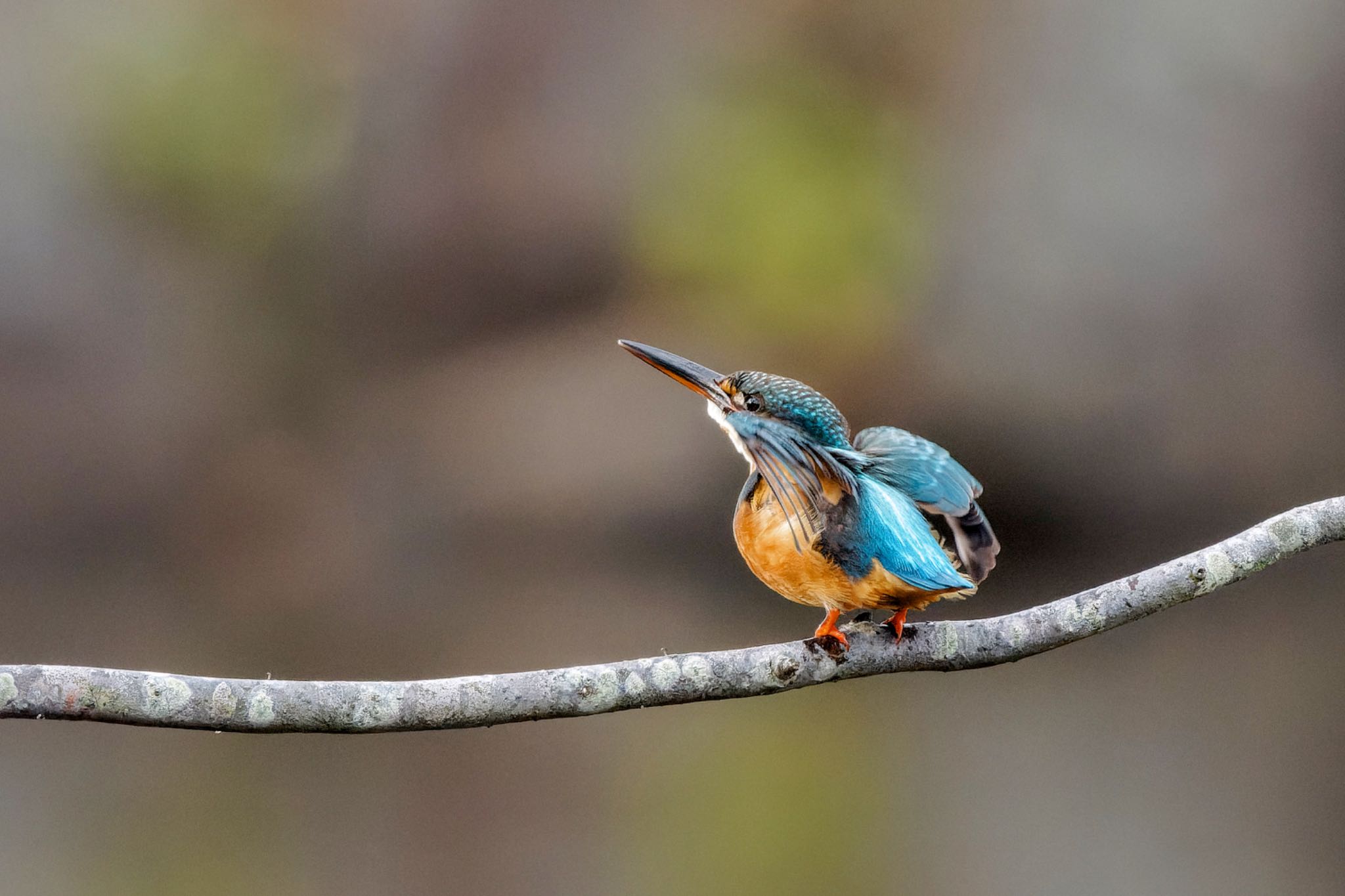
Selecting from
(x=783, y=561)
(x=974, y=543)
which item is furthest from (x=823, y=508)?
(x=974, y=543)

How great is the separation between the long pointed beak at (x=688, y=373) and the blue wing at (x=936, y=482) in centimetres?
22

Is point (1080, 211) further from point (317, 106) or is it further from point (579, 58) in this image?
point (317, 106)

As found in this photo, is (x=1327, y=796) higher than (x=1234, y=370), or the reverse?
(x=1234, y=370)

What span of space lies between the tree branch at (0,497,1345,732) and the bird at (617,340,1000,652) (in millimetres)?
50

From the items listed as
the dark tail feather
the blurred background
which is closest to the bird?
the dark tail feather

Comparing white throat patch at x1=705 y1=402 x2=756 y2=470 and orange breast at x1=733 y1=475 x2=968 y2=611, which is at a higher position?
white throat patch at x1=705 y1=402 x2=756 y2=470

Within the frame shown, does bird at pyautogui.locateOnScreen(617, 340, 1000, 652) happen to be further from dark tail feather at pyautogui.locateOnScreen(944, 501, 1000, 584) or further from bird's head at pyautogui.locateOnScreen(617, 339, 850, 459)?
dark tail feather at pyautogui.locateOnScreen(944, 501, 1000, 584)

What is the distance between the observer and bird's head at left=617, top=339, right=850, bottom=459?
1.29m

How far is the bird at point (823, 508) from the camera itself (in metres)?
1.21

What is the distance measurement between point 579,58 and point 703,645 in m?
1.83

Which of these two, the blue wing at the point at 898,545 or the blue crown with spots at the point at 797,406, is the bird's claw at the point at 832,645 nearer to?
→ the blue wing at the point at 898,545

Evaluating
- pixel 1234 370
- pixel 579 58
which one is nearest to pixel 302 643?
pixel 579 58

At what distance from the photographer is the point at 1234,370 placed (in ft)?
10.1

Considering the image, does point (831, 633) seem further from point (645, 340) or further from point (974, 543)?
point (645, 340)
